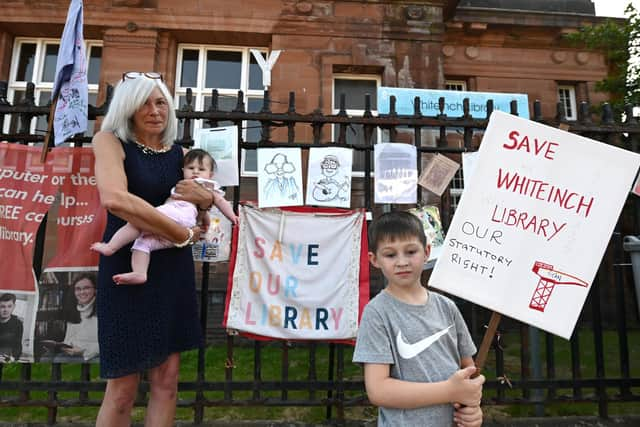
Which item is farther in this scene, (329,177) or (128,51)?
(128,51)

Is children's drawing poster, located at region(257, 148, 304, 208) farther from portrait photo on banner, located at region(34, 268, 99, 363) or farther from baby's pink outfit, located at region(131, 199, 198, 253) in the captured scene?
portrait photo on banner, located at region(34, 268, 99, 363)

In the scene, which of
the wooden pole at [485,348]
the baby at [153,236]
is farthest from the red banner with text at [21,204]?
the wooden pole at [485,348]

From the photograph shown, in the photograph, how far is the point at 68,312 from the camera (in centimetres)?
290

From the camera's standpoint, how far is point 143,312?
197cm

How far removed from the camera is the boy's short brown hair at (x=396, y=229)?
1.62 metres

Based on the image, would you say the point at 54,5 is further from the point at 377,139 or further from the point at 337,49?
the point at 377,139

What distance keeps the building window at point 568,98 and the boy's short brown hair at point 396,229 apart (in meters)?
12.3

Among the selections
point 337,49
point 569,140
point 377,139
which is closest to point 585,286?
point 569,140

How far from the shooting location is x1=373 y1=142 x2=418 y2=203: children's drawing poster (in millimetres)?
3166

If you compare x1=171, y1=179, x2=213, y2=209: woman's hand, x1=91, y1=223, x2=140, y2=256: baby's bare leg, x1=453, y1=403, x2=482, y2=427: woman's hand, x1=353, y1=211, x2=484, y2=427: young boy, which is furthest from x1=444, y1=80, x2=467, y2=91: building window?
x1=453, y1=403, x2=482, y2=427: woman's hand

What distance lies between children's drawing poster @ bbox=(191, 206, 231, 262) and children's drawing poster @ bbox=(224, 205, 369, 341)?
3.0 inches

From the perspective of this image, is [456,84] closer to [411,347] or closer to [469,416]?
A: [411,347]

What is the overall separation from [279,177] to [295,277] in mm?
797

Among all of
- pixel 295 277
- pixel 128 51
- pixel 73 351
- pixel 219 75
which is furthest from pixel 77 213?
pixel 219 75
